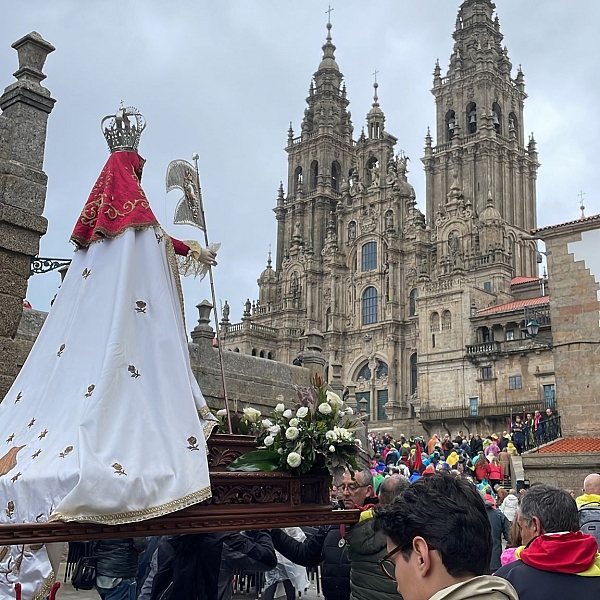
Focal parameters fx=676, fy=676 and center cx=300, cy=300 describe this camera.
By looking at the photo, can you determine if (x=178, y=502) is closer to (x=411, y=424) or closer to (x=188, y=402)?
(x=188, y=402)

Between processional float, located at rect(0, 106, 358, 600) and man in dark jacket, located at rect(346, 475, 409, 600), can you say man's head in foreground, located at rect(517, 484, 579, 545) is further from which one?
processional float, located at rect(0, 106, 358, 600)

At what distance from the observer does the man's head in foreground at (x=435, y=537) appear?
188cm

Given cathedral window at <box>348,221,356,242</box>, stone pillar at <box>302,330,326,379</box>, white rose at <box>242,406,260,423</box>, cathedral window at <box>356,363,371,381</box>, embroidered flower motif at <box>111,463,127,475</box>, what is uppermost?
cathedral window at <box>348,221,356,242</box>

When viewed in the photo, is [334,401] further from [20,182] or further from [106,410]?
[20,182]

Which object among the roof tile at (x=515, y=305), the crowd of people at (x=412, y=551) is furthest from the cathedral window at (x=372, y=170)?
the crowd of people at (x=412, y=551)

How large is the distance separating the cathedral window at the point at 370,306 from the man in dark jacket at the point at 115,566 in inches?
1647

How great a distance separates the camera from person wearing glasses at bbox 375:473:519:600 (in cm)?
185

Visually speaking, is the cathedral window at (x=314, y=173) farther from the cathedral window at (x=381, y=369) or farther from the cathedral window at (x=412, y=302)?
the cathedral window at (x=381, y=369)

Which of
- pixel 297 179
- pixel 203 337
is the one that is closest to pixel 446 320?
pixel 297 179

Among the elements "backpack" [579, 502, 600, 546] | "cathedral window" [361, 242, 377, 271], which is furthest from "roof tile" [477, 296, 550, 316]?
"backpack" [579, 502, 600, 546]

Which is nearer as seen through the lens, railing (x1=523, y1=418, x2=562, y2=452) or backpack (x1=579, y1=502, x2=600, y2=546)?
backpack (x1=579, y1=502, x2=600, y2=546)

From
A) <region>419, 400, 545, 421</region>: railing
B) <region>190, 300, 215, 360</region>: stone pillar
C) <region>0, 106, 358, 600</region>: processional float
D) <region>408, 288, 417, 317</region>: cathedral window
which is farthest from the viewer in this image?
<region>408, 288, 417, 317</region>: cathedral window

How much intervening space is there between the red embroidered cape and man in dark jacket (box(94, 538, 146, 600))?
7.95 ft

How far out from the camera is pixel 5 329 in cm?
700
